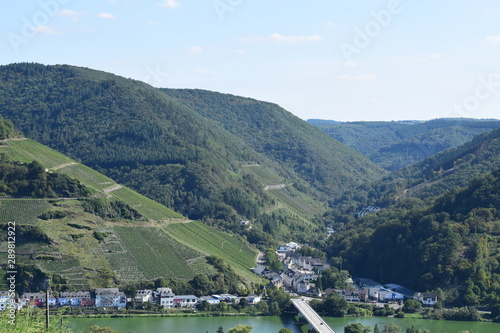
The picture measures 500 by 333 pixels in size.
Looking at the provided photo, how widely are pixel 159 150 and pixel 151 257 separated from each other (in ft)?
161

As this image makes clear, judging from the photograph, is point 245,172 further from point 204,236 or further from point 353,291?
point 353,291

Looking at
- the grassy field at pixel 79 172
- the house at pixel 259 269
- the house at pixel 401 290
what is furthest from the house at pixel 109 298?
the house at pixel 401 290

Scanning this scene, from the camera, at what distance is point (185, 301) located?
62688 millimetres

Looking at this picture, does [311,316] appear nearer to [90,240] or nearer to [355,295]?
[355,295]

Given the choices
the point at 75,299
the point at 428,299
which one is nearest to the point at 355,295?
the point at 428,299

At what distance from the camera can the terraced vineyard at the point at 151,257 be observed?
65.7 metres

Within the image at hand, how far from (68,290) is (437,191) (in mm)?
65673

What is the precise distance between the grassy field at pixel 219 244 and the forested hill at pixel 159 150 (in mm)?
7154

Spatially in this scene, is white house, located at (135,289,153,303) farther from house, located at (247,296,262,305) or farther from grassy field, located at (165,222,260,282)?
grassy field, located at (165,222,260,282)

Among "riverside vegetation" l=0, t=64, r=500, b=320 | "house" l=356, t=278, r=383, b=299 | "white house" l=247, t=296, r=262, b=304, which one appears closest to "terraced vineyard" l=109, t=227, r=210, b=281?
"riverside vegetation" l=0, t=64, r=500, b=320

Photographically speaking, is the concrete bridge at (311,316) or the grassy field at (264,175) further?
the grassy field at (264,175)

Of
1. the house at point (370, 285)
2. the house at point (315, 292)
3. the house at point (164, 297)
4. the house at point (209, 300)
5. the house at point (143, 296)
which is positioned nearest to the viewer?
the house at point (143, 296)

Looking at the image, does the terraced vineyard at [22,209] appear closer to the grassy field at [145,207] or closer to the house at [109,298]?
the house at [109,298]

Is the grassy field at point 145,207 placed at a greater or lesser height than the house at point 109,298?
greater
